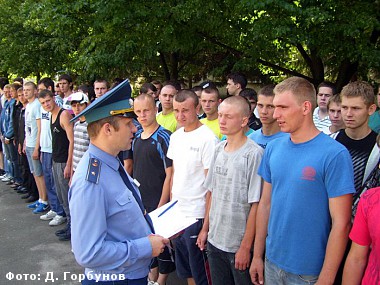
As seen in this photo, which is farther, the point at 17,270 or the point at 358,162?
the point at 17,270

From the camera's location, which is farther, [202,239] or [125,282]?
[202,239]

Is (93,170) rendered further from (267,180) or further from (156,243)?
(267,180)

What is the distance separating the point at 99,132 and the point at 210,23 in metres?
5.02

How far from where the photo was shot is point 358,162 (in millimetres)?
2641

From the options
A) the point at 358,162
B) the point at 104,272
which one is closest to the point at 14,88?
the point at 104,272

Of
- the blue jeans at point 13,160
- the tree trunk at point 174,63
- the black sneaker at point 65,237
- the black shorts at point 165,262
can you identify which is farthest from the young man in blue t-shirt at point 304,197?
the tree trunk at point 174,63

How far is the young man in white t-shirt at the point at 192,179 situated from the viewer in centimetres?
328

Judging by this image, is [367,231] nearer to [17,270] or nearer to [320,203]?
[320,203]

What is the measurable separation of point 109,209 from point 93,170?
23 cm

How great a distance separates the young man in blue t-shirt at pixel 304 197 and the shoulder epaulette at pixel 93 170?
108 centimetres

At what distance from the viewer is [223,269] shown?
286cm

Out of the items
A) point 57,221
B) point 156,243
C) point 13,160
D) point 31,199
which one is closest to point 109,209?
point 156,243

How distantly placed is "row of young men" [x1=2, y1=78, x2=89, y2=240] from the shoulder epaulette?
2.79 metres

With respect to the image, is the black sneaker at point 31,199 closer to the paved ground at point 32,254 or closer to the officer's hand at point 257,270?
the paved ground at point 32,254
